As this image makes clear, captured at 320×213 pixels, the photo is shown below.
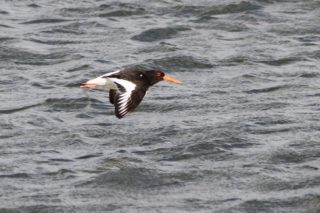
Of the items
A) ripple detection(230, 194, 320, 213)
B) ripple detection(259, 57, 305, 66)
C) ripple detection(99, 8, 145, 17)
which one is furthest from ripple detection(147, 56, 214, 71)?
ripple detection(230, 194, 320, 213)

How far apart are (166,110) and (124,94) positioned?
2691 mm

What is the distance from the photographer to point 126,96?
13.1 meters

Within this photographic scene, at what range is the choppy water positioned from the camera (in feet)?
42.1

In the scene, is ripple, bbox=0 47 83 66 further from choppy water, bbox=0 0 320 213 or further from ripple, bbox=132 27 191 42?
ripple, bbox=132 27 191 42

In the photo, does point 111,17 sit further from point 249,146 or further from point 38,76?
point 249,146

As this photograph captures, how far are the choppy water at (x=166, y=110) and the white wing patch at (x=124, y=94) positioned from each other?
2.93 ft

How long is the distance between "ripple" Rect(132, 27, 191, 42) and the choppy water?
1.1 inches

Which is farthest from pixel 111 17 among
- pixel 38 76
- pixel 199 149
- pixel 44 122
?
pixel 199 149

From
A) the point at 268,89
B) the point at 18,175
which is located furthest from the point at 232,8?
the point at 18,175

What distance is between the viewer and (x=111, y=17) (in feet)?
64.7

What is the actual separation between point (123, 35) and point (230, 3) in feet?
7.37

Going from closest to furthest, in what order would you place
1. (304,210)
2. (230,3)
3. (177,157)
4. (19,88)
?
(304,210) → (177,157) → (19,88) → (230,3)

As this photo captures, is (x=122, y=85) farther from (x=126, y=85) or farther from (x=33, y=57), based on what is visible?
(x=33, y=57)

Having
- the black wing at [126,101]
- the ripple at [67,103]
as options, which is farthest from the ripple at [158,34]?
the black wing at [126,101]
